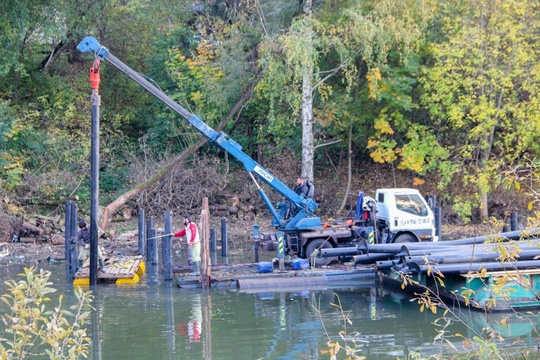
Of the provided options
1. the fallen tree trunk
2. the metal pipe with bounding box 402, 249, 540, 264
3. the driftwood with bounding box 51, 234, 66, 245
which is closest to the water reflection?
the metal pipe with bounding box 402, 249, 540, 264

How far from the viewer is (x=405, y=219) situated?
20.7 meters

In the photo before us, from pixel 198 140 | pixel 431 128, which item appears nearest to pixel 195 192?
pixel 198 140

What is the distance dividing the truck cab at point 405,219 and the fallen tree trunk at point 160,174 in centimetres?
1066

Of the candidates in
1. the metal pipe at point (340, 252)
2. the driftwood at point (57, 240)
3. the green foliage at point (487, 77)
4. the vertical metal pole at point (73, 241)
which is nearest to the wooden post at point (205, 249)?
the metal pipe at point (340, 252)

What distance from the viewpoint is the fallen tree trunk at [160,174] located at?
2756 cm

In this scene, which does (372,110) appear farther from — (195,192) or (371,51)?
(195,192)

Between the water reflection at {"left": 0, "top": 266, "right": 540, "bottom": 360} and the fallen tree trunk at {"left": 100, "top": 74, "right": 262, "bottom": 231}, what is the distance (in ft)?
27.7

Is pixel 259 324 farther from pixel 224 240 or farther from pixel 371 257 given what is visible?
pixel 224 240

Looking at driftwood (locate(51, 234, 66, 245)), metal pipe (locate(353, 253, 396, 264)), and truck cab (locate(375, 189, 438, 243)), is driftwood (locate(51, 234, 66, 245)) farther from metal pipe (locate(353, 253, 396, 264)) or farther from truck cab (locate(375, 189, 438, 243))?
metal pipe (locate(353, 253, 396, 264))

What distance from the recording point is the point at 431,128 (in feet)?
101

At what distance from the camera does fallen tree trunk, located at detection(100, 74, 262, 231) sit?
2756cm

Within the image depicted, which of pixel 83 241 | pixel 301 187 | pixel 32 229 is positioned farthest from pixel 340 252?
pixel 32 229

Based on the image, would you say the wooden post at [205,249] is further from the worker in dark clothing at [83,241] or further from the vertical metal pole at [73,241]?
the vertical metal pole at [73,241]

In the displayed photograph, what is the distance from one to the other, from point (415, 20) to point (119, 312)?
699 inches
